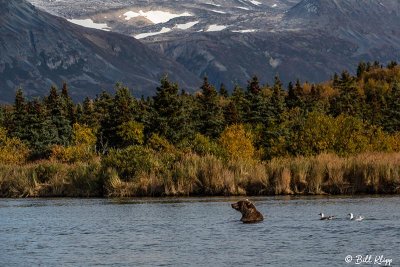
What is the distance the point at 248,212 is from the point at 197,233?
163 inches

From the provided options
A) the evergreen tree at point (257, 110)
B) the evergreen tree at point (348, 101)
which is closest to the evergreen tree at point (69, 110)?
the evergreen tree at point (257, 110)

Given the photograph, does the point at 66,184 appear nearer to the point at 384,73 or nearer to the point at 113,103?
the point at 113,103

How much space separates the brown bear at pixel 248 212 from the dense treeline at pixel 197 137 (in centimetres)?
1636

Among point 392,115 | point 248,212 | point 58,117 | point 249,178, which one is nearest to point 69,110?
point 58,117

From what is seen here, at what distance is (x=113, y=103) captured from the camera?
393 ft

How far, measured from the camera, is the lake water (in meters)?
37.8

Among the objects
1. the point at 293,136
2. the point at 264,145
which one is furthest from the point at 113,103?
the point at 293,136

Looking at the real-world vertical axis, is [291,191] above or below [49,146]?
below

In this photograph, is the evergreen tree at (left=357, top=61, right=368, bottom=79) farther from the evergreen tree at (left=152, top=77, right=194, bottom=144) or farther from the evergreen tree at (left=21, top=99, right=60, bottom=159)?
the evergreen tree at (left=21, top=99, right=60, bottom=159)

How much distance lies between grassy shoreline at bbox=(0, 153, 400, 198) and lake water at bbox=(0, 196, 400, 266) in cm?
354

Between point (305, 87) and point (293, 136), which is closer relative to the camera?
point (293, 136)

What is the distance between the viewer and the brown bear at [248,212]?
4925 centimetres

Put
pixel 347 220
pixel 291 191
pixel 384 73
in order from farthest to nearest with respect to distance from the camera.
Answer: pixel 384 73
pixel 291 191
pixel 347 220

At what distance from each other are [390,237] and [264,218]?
1108 centimetres
